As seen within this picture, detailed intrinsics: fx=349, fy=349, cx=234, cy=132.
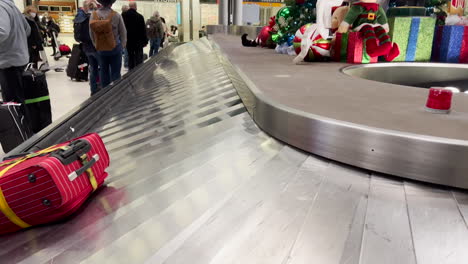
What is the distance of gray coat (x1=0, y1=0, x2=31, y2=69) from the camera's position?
2346 millimetres

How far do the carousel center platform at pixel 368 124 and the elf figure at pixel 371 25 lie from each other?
108cm

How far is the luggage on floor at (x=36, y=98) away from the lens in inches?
105

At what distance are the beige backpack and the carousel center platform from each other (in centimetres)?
229

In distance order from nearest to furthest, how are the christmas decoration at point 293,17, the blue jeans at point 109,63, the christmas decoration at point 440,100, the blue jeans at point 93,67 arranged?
the christmas decoration at point 440,100 < the christmas decoration at point 293,17 < the blue jeans at point 109,63 < the blue jeans at point 93,67

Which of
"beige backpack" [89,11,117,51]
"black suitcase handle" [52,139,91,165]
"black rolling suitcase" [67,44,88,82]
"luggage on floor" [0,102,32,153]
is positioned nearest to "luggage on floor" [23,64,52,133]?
"luggage on floor" [0,102,32,153]

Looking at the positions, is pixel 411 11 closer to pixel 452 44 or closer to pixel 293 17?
pixel 452 44

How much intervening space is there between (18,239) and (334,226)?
78 cm

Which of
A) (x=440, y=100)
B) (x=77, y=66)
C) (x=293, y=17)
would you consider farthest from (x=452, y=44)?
(x=77, y=66)

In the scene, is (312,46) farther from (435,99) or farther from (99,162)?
(99,162)

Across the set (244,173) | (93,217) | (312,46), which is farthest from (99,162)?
(312,46)

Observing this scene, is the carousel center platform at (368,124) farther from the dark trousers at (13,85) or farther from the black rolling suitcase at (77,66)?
the black rolling suitcase at (77,66)

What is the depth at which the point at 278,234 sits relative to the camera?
793 mm

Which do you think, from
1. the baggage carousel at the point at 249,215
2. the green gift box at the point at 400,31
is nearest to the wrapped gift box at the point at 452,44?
the green gift box at the point at 400,31

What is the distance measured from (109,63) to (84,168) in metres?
3.21
